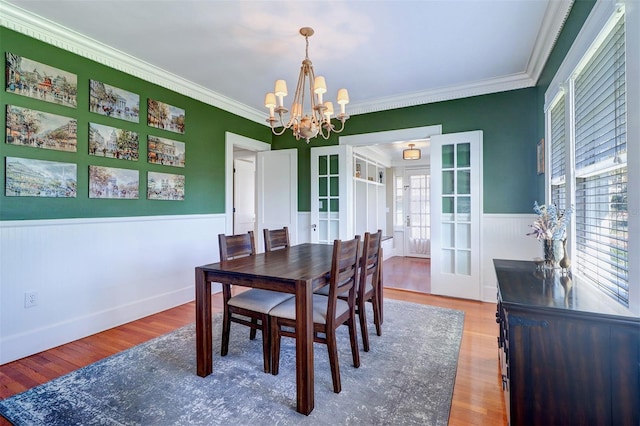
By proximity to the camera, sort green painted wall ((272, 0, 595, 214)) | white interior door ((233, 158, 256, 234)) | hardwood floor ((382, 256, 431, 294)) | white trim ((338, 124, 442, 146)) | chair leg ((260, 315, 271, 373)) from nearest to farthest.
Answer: chair leg ((260, 315, 271, 373)) → green painted wall ((272, 0, 595, 214)) → white trim ((338, 124, 442, 146)) → hardwood floor ((382, 256, 431, 294)) → white interior door ((233, 158, 256, 234))

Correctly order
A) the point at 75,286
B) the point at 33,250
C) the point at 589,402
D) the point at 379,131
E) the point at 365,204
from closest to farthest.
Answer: the point at 589,402 < the point at 33,250 < the point at 75,286 < the point at 379,131 < the point at 365,204

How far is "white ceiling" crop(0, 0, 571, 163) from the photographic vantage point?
222 cm

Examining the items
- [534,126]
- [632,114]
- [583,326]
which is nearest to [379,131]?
[534,126]

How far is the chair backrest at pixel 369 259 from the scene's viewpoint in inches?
86.5

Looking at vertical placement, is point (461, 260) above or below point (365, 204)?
below

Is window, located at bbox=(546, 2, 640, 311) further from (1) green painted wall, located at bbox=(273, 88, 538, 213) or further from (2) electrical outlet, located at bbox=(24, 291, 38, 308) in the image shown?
(2) electrical outlet, located at bbox=(24, 291, 38, 308)

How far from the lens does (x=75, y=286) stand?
2.65 meters

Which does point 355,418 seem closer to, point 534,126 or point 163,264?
point 163,264

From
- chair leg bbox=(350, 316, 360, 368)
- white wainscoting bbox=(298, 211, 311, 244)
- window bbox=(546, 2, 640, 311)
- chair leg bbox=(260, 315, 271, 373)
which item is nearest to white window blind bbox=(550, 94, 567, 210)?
window bbox=(546, 2, 640, 311)

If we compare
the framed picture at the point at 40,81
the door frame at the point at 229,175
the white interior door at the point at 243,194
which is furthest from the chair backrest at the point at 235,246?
the white interior door at the point at 243,194

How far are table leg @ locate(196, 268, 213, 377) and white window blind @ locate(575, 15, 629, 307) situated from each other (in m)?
2.18

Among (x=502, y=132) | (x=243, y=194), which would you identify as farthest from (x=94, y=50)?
(x=502, y=132)

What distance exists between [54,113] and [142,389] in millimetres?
2297

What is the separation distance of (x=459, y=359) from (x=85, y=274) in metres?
3.23
